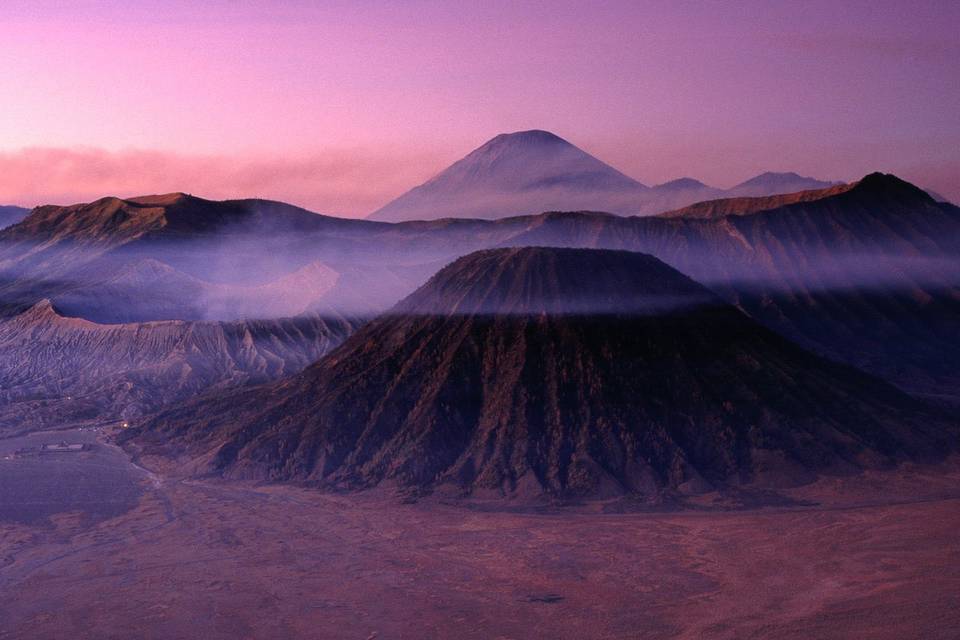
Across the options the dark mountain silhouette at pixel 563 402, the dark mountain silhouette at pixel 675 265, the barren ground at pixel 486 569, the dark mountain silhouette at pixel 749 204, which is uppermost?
the dark mountain silhouette at pixel 749 204

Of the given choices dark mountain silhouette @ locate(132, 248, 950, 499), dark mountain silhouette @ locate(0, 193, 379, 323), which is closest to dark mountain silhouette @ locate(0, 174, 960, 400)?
dark mountain silhouette @ locate(0, 193, 379, 323)

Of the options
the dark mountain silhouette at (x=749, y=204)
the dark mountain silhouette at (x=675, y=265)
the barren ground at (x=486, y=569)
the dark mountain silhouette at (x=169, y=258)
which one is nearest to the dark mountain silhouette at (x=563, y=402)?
the barren ground at (x=486, y=569)

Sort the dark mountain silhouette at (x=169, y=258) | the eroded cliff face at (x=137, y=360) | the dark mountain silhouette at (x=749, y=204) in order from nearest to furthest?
the eroded cliff face at (x=137, y=360)
the dark mountain silhouette at (x=169, y=258)
the dark mountain silhouette at (x=749, y=204)

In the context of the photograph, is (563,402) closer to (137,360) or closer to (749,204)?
(137,360)

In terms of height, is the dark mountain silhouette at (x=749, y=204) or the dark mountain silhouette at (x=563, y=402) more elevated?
the dark mountain silhouette at (x=749, y=204)

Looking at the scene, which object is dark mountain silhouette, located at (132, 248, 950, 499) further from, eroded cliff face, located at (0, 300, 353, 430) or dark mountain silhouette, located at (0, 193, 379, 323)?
dark mountain silhouette, located at (0, 193, 379, 323)

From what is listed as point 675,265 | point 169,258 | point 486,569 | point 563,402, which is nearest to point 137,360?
point 169,258

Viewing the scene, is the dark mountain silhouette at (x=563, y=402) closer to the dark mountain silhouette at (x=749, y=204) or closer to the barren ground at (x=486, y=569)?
the barren ground at (x=486, y=569)

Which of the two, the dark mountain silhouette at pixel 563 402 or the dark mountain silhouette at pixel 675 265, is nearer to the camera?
the dark mountain silhouette at pixel 563 402
